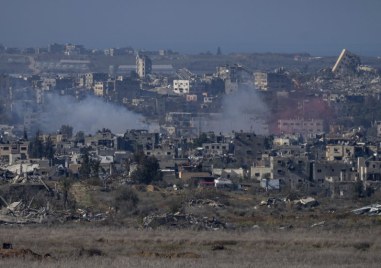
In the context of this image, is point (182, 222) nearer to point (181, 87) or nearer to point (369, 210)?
point (369, 210)

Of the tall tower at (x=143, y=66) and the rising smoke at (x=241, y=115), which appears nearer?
the rising smoke at (x=241, y=115)

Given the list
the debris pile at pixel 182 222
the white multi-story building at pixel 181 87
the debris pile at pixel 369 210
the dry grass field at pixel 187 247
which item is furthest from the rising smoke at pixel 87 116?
the dry grass field at pixel 187 247

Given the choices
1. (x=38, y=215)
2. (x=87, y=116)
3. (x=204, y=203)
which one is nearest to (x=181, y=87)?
(x=87, y=116)

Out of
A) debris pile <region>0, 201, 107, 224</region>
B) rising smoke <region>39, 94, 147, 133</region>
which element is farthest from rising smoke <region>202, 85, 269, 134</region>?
debris pile <region>0, 201, 107, 224</region>

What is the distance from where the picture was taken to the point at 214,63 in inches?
5162

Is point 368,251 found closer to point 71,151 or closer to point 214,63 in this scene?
point 71,151

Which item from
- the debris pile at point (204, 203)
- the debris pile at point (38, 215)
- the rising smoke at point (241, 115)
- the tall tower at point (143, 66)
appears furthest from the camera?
the tall tower at point (143, 66)

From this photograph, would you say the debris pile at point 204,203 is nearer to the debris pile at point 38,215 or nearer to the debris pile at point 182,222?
the debris pile at point 38,215

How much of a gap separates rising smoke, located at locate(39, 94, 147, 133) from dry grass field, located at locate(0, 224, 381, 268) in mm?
37334

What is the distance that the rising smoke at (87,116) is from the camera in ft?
214

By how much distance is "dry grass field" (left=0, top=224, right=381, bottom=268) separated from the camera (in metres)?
18.7

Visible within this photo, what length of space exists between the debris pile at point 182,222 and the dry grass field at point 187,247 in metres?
0.79

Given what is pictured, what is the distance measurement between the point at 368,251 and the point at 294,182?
18599mm

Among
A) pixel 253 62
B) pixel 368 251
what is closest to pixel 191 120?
pixel 368 251
